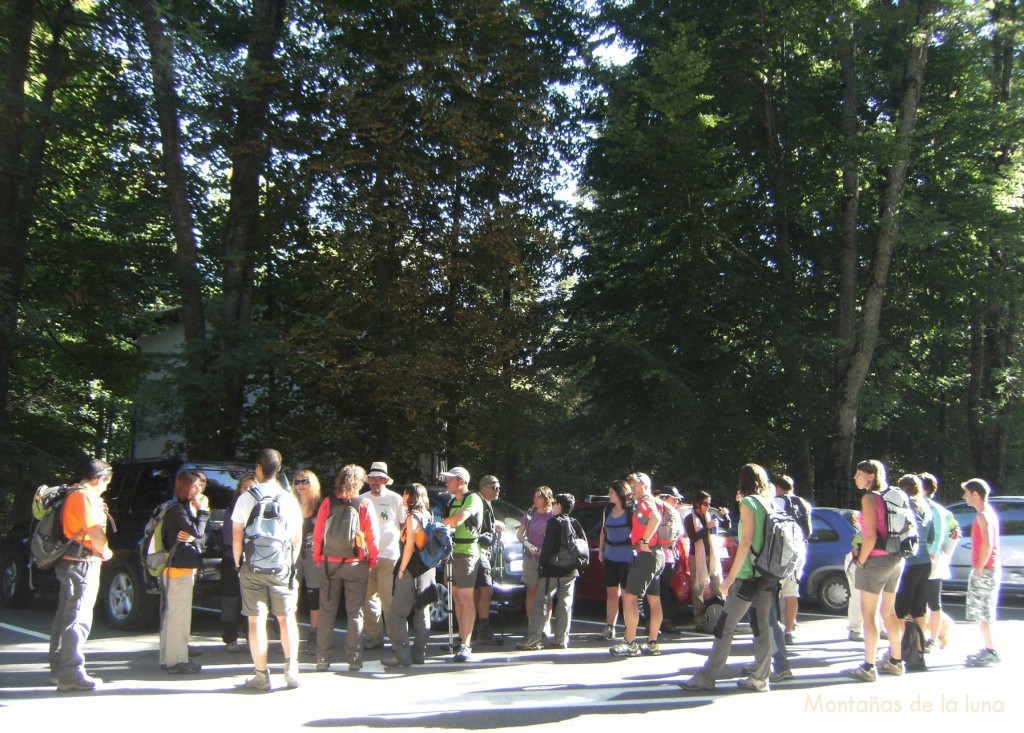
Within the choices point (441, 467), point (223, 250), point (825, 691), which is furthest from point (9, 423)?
point (825, 691)

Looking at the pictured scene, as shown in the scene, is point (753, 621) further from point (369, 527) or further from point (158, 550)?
point (158, 550)

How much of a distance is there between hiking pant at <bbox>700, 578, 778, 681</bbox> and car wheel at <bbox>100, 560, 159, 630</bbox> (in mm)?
6437

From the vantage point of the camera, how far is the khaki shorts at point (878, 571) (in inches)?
303

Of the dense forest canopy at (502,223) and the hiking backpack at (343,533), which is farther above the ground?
the dense forest canopy at (502,223)

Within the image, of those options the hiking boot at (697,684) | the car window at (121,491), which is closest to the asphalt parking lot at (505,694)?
the hiking boot at (697,684)

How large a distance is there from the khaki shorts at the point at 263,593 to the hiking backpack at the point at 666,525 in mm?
3705

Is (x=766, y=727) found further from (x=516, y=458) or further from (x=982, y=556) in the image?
(x=516, y=458)

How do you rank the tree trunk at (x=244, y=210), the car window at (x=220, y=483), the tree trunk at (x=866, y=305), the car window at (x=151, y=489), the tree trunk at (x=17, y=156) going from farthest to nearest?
the tree trunk at (x=866, y=305)
the tree trunk at (x=244, y=210)
the tree trunk at (x=17, y=156)
the car window at (x=151, y=489)
the car window at (x=220, y=483)

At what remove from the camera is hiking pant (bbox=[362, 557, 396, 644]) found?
8797 millimetres

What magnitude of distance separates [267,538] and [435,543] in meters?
1.97

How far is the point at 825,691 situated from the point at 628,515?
282 centimetres

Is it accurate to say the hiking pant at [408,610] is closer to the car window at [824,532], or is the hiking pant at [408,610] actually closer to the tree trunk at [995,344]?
the car window at [824,532]

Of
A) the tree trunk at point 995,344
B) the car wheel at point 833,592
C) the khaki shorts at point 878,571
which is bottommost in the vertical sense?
the car wheel at point 833,592

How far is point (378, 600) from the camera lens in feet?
30.9
